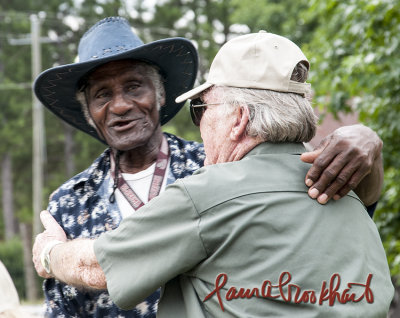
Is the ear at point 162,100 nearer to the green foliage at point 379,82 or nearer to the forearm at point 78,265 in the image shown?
the forearm at point 78,265

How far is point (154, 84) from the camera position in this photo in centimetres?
321

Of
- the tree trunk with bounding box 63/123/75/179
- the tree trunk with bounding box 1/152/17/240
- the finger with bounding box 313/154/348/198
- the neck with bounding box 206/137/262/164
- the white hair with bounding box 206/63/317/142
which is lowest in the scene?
the tree trunk with bounding box 1/152/17/240

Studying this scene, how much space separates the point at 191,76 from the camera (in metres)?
3.40

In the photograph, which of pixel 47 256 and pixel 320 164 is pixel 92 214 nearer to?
pixel 47 256

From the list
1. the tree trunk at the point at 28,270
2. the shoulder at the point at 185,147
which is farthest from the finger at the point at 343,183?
the tree trunk at the point at 28,270

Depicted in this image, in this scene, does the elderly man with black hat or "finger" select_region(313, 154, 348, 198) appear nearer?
"finger" select_region(313, 154, 348, 198)

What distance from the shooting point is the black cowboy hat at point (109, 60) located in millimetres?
3027

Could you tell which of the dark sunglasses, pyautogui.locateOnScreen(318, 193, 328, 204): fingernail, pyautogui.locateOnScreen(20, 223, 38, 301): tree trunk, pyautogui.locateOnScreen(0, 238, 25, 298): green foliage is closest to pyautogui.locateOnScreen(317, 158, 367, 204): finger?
pyautogui.locateOnScreen(318, 193, 328, 204): fingernail

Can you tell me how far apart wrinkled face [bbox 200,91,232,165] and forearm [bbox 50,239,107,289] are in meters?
0.53

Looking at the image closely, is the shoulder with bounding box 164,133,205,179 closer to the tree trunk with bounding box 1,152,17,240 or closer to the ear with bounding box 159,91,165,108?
the ear with bounding box 159,91,165,108

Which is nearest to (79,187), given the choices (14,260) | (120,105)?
(120,105)

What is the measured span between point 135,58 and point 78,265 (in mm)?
1289

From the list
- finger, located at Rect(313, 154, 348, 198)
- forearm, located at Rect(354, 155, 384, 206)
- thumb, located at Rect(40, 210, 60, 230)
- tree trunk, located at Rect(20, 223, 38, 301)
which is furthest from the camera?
tree trunk, located at Rect(20, 223, 38, 301)

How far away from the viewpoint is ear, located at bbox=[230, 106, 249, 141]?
2064 millimetres
